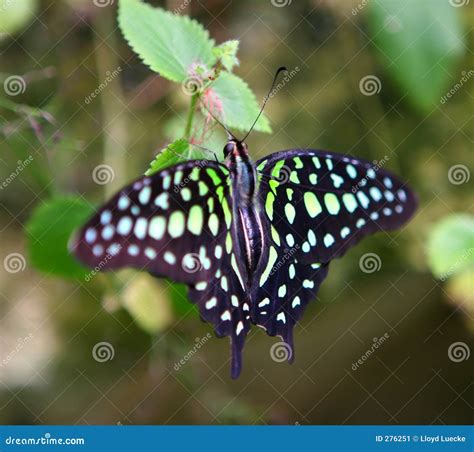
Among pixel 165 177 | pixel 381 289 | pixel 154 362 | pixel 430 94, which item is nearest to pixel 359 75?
pixel 430 94

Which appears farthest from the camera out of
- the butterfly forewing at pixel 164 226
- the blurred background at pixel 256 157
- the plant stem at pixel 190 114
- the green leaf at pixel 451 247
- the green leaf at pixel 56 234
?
the blurred background at pixel 256 157

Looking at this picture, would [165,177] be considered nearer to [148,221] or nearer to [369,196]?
[148,221]

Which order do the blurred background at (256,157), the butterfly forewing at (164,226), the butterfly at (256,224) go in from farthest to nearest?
1. the blurred background at (256,157)
2. the butterfly at (256,224)
3. the butterfly forewing at (164,226)

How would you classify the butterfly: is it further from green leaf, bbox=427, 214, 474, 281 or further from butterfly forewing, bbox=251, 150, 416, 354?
green leaf, bbox=427, 214, 474, 281

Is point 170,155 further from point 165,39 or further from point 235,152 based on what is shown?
point 165,39

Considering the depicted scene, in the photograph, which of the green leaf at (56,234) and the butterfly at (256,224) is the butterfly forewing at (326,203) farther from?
the green leaf at (56,234)

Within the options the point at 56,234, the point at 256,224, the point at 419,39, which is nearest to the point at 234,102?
the point at 256,224

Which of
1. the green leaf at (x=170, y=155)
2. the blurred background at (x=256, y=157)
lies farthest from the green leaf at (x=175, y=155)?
the blurred background at (x=256, y=157)

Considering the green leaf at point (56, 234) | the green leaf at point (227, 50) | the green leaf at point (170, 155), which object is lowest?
the green leaf at point (56, 234)
